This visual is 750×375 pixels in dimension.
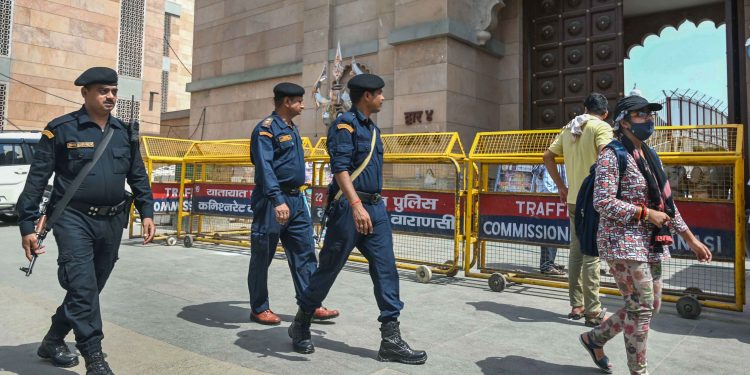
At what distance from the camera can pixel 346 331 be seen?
14.0 feet

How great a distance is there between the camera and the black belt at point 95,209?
320 cm

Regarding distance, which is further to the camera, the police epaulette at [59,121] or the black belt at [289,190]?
the black belt at [289,190]

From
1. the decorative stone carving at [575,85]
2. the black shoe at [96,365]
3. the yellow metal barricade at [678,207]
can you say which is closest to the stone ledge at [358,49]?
the decorative stone carving at [575,85]

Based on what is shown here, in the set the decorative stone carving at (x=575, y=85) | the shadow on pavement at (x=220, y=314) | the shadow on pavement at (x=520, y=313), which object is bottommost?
the shadow on pavement at (x=220, y=314)

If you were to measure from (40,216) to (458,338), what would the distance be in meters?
2.97

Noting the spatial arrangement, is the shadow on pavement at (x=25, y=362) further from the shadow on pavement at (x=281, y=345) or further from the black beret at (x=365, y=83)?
the black beret at (x=365, y=83)

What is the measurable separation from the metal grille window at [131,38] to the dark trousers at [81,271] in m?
28.7

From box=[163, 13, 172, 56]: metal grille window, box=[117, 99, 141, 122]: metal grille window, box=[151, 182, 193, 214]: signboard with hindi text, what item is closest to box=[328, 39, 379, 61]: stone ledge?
box=[151, 182, 193, 214]: signboard with hindi text

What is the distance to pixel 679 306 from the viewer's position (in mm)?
4867

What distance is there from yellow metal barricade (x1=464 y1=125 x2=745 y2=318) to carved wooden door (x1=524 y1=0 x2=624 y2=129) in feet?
20.2

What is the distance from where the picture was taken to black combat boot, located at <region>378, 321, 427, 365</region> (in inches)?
135

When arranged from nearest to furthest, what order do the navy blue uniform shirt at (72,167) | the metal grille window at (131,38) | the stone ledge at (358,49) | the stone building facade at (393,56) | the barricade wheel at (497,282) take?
the navy blue uniform shirt at (72,167)
the barricade wheel at (497,282)
the stone building facade at (393,56)
the stone ledge at (358,49)
the metal grille window at (131,38)

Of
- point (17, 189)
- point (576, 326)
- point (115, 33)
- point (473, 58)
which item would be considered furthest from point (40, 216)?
point (115, 33)

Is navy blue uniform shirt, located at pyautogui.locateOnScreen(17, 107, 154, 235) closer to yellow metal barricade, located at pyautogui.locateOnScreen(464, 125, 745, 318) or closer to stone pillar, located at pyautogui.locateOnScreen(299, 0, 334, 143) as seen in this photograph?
yellow metal barricade, located at pyautogui.locateOnScreen(464, 125, 745, 318)
